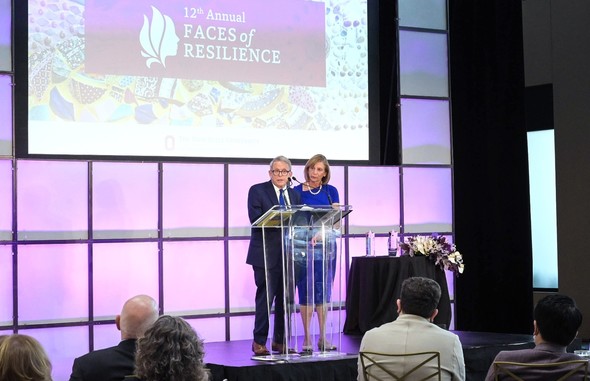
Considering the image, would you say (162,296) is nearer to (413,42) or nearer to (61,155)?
(61,155)

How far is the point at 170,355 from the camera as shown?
261 cm

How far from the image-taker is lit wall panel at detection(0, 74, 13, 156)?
21.0 ft

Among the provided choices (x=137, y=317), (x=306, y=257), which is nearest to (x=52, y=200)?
(x=306, y=257)

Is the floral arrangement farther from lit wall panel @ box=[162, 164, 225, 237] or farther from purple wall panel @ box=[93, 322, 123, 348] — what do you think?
purple wall panel @ box=[93, 322, 123, 348]

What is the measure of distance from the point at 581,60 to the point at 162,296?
515cm

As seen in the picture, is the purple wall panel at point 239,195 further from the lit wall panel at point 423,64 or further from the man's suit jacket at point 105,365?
the man's suit jacket at point 105,365

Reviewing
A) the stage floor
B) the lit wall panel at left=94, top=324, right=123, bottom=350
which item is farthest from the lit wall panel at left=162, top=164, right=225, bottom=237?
the stage floor

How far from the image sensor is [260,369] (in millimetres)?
5332

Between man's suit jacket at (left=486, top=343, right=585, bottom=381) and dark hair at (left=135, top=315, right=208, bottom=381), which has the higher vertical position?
dark hair at (left=135, top=315, right=208, bottom=381)

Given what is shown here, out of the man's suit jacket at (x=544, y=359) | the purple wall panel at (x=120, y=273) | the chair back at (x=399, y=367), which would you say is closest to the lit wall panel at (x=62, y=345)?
the purple wall panel at (x=120, y=273)

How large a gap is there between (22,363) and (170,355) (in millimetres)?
424

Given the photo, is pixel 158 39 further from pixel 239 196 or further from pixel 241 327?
pixel 241 327

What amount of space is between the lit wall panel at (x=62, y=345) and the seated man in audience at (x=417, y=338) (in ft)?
11.4

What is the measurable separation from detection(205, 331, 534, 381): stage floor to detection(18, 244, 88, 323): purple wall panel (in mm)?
1063
